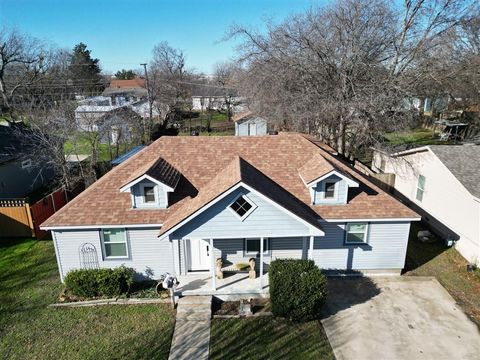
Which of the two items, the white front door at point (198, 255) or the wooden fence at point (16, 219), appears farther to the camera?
the wooden fence at point (16, 219)

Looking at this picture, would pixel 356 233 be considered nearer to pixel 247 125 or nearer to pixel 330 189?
pixel 330 189

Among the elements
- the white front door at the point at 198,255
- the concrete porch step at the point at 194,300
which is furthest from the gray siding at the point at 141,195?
the concrete porch step at the point at 194,300

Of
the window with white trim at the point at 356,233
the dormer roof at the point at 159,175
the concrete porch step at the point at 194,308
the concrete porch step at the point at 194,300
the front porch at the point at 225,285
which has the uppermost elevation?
the dormer roof at the point at 159,175

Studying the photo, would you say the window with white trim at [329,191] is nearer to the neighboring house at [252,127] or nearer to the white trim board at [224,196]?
the white trim board at [224,196]

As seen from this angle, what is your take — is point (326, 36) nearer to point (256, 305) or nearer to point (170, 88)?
point (256, 305)

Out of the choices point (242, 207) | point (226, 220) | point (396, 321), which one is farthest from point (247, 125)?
point (396, 321)
